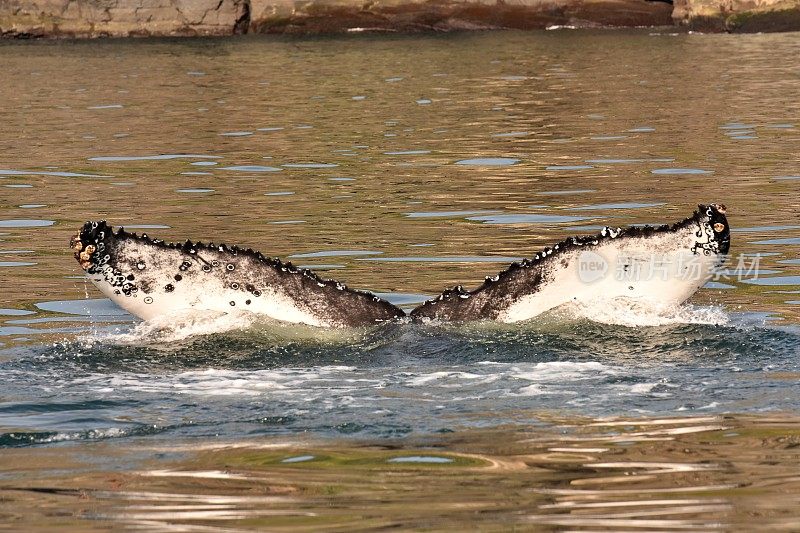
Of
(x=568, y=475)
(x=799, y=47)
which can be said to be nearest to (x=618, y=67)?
(x=799, y=47)

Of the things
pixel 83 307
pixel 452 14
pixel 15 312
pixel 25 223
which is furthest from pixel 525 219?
pixel 452 14

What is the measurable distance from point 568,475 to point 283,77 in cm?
3172

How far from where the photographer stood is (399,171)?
18.7m

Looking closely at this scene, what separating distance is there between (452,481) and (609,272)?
2299 mm

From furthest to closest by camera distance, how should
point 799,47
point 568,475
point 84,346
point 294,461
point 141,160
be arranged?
point 799,47 < point 141,160 < point 84,346 < point 294,461 < point 568,475

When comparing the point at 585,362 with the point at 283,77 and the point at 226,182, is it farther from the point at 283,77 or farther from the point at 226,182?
the point at 283,77

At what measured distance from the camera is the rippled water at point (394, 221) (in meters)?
7.20

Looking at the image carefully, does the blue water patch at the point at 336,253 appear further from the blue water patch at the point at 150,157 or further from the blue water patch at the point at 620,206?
the blue water patch at the point at 150,157

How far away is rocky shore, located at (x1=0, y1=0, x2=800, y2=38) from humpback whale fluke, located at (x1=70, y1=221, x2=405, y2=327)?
158 feet

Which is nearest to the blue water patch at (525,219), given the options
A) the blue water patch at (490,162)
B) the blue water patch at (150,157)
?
the blue water patch at (490,162)

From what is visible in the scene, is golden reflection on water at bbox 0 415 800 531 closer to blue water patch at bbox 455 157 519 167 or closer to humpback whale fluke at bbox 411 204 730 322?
humpback whale fluke at bbox 411 204 730 322

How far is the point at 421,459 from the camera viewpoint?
242 inches

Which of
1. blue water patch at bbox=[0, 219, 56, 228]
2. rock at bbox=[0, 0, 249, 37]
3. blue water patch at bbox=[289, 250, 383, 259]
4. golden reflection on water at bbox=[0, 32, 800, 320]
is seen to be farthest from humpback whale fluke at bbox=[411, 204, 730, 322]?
rock at bbox=[0, 0, 249, 37]

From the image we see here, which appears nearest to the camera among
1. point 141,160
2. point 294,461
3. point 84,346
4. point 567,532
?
point 567,532
